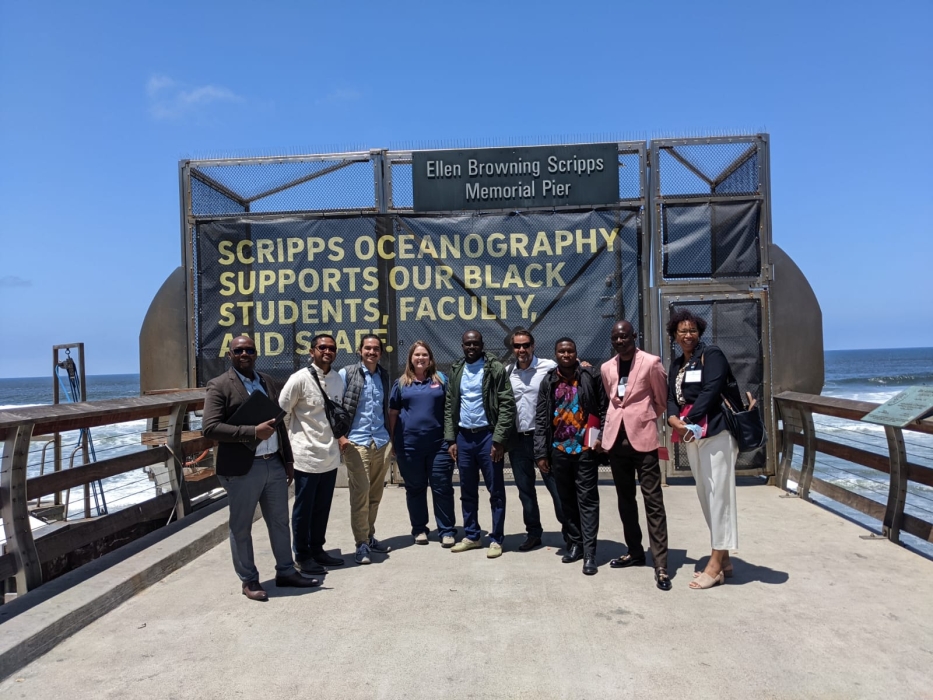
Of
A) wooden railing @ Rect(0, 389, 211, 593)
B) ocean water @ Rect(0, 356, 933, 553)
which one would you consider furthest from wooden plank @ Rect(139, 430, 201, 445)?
wooden railing @ Rect(0, 389, 211, 593)

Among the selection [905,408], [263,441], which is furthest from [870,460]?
[263,441]

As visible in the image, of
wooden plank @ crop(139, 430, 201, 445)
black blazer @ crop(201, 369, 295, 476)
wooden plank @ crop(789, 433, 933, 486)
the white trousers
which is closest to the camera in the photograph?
black blazer @ crop(201, 369, 295, 476)

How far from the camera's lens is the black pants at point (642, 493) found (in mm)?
4789

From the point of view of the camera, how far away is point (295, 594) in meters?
4.70

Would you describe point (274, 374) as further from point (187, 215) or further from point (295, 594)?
point (295, 594)

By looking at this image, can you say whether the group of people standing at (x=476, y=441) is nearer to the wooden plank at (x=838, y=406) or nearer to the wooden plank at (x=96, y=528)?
the wooden plank at (x=96, y=528)

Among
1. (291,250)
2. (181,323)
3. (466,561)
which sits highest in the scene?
(291,250)

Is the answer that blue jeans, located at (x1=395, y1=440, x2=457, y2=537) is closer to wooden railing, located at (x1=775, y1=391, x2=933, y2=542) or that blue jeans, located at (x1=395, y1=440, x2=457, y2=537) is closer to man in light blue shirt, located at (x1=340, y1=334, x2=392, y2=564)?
man in light blue shirt, located at (x1=340, y1=334, x2=392, y2=564)

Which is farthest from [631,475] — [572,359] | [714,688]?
[714,688]

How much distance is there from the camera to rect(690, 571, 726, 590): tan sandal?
15.1ft

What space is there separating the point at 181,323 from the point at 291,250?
160 centimetres

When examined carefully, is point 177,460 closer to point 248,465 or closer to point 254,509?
point 254,509

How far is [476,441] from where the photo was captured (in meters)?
5.53

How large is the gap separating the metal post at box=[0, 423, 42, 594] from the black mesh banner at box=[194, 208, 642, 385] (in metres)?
3.96
